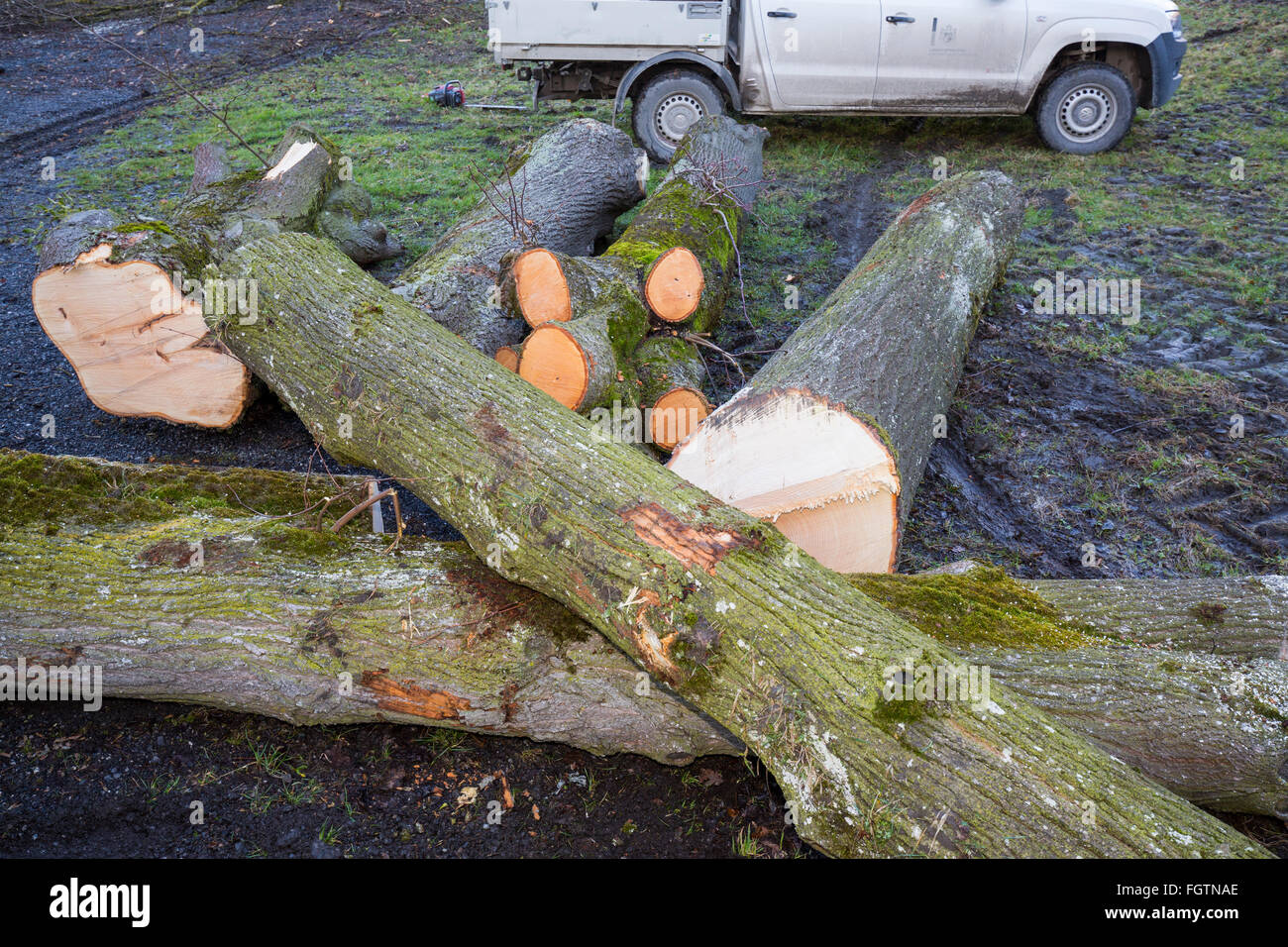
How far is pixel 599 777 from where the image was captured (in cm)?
305

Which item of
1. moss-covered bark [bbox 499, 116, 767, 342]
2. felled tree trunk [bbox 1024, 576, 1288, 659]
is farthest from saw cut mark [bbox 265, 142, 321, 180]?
felled tree trunk [bbox 1024, 576, 1288, 659]

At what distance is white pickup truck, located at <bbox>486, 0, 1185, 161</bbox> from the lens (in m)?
7.79

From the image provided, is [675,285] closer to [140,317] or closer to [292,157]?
[140,317]

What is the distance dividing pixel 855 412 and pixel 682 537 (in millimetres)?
1167

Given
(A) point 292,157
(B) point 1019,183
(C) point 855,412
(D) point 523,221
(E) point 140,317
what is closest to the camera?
(C) point 855,412

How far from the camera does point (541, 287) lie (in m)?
4.85

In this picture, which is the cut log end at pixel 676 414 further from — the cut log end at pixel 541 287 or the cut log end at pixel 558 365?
the cut log end at pixel 541 287

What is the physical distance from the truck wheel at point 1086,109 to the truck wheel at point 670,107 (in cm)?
311

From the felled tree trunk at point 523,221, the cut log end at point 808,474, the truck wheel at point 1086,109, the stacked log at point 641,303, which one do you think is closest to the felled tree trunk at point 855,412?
the cut log end at point 808,474

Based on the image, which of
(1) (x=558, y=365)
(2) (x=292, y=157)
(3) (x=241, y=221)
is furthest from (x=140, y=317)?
(2) (x=292, y=157)

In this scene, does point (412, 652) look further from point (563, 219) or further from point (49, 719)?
point (563, 219)

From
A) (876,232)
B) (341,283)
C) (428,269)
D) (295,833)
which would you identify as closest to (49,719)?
(295,833)

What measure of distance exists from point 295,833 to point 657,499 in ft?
5.24

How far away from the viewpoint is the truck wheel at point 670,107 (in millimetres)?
8188
